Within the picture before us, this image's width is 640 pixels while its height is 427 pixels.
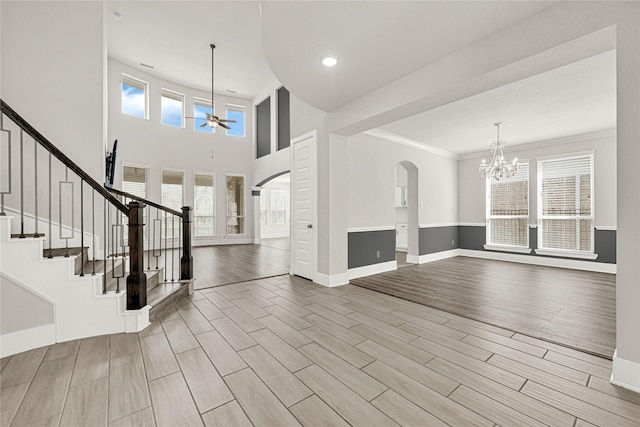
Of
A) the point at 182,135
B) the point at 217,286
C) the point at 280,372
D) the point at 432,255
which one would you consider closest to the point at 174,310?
the point at 217,286

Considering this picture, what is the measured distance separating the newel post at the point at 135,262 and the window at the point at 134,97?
21.9 feet

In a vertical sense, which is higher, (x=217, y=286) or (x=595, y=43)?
(x=595, y=43)

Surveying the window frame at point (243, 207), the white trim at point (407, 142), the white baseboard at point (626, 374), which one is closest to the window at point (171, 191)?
the window frame at point (243, 207)

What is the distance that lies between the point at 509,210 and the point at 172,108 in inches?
396

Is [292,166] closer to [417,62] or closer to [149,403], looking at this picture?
[417,62]

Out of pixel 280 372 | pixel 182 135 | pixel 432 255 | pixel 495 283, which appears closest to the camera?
pixel 280 372

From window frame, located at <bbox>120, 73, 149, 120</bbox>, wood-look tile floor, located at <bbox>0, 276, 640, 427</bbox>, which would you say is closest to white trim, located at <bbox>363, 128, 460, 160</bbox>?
wood-look tile floor, located at <bbox>0, 276, 640, 427</bbox>

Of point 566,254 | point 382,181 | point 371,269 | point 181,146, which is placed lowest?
point 371,269

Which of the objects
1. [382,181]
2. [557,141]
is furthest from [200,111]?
[557,141]

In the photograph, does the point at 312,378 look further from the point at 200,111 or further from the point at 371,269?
the point at 200,111

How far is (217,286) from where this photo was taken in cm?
404

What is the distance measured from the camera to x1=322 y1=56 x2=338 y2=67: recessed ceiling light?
2582 mm

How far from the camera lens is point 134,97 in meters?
7.62

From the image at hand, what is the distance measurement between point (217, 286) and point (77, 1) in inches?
171
